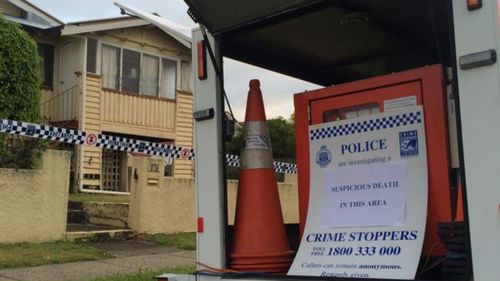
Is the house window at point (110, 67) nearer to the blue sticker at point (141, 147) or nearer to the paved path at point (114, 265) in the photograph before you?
the blue sticker at point (141, 147)

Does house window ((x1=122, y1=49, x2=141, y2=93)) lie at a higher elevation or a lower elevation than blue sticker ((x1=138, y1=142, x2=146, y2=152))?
higher

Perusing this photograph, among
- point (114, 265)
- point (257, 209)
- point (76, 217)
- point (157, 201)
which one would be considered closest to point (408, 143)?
point (257, 209)

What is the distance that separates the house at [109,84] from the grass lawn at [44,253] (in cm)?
746

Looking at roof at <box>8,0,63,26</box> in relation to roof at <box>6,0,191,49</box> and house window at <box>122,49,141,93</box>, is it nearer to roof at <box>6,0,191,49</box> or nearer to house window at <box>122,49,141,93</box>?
roof at <box>6,0,191,49</box>

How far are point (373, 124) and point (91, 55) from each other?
1646 cm

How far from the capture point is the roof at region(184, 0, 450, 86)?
10.2ft

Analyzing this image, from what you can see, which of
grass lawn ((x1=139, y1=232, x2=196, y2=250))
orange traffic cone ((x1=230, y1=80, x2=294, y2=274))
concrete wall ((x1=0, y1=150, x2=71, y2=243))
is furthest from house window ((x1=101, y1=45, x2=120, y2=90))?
orange traffic cone ((x1=230, y1=80, x2=294, y2=274))

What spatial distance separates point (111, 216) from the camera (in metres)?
12.0

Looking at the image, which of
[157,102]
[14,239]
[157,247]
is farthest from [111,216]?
[157,102]

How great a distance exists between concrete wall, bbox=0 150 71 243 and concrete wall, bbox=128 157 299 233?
168 centimetres

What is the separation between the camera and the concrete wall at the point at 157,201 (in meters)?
11.5

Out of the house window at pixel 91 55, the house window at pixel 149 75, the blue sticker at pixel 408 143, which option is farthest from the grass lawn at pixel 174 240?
the house window at pixel 149 75

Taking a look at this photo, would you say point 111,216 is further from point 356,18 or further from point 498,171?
point 498,171

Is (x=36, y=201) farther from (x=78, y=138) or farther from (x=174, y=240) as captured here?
(x=174, y=240)
